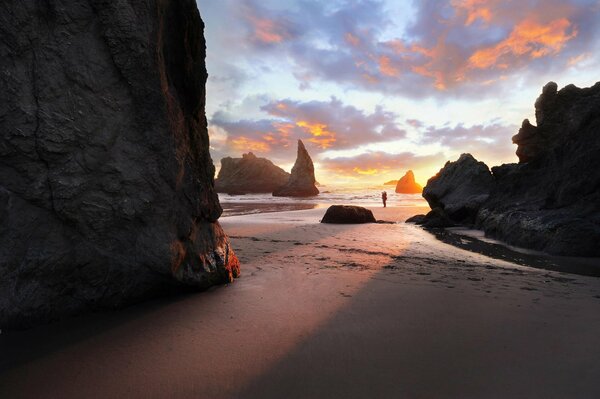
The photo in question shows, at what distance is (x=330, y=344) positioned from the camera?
2705 mm

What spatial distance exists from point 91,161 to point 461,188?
16.9 m

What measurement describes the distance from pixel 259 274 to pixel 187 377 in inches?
111

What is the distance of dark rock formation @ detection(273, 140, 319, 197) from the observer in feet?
203

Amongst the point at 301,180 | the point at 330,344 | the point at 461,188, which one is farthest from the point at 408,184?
the point at 330,344

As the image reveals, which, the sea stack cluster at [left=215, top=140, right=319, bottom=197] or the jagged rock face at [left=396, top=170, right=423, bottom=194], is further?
the jagged rock face at [left=396, top=170, right=423, bottom=194]

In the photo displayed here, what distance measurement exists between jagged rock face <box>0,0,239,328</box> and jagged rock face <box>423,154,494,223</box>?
44.9 ft

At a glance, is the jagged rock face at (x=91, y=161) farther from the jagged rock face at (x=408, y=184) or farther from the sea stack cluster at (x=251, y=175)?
the jagged rock face at (x=408, y=184)

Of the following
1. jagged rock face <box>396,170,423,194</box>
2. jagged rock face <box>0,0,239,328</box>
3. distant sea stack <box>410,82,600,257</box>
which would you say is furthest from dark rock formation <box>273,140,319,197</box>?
jagged rock face <box>0,0,239,328</box>

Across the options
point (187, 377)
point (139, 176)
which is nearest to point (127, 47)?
point (139, 176)

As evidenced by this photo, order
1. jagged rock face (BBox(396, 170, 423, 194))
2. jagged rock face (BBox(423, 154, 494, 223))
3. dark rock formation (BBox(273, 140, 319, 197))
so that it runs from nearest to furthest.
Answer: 1. jagged rock face (BBox(423, 154, 494, 223))
2. dark rock formation (BBox(273, 140, 319, 197))
3. jagged rock face (BBox(396, 170, 423, 194))

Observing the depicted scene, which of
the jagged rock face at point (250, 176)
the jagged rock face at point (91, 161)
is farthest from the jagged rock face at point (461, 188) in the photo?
the jagged rock face at point (250, 176)

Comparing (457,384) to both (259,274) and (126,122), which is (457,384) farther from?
(126,122)

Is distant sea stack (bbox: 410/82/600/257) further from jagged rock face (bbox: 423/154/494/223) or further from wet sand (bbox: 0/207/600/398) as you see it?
wet sand (bbox: 0/207/600/398)

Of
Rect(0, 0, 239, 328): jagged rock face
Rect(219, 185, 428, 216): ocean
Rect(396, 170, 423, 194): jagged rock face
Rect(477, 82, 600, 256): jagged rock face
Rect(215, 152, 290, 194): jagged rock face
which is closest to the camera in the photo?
Rect(0, 0, 239, 328): jagged rock face
